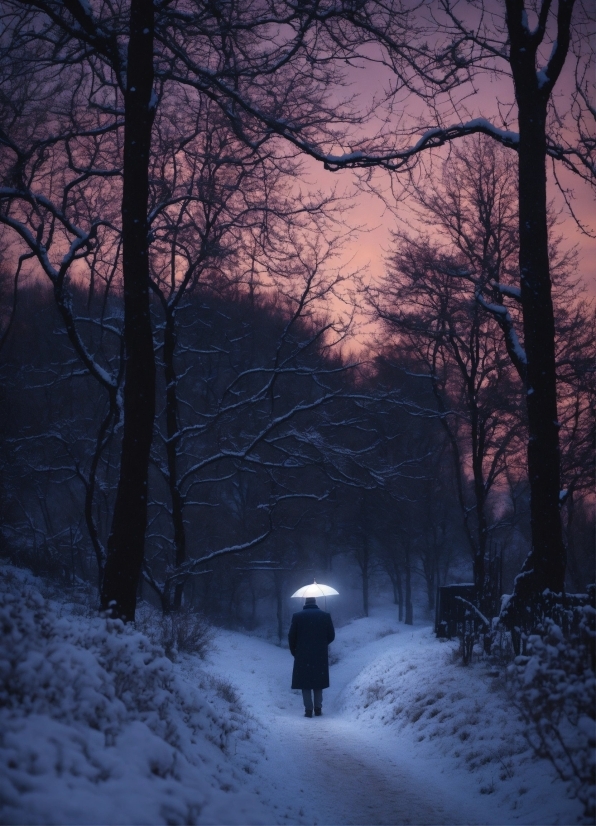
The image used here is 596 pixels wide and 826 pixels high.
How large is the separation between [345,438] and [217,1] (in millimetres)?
13859

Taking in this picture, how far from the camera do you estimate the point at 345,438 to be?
852 inches

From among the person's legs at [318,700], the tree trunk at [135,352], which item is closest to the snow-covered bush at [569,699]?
the tree trunk at [135,352]

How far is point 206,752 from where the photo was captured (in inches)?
213

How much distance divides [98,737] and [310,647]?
8.51m

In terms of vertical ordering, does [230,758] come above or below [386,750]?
above

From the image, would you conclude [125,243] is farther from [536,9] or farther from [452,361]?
[452,361]

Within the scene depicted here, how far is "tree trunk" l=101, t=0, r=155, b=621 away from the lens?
25.6 feet

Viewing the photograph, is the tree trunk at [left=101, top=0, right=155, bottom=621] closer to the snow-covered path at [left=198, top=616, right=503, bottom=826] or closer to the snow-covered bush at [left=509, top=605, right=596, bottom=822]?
the snow-covered path at [left=198, top=616, right=503, bottom=826]

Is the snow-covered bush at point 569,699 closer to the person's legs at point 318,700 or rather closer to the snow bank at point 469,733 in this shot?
the snow bank at point 469,733

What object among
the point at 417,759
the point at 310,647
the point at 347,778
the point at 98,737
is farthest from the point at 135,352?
the point at 310,647

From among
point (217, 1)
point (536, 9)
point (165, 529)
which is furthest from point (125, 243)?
point (165, 529)

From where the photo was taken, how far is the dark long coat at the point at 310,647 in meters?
12.1

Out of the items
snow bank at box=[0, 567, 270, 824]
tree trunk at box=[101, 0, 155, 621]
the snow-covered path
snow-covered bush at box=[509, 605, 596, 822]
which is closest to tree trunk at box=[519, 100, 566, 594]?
the snow-covered path

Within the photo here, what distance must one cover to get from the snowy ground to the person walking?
1.98m
